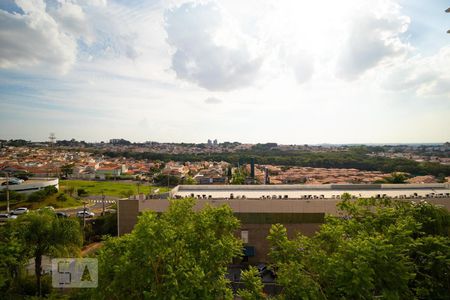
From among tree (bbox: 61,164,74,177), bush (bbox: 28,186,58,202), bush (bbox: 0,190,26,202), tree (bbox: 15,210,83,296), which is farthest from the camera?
tree (bbox: 61,164,74,177)

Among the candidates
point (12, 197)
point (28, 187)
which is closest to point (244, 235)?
point (12, 197)

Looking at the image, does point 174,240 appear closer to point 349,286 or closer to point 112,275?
point 112,275

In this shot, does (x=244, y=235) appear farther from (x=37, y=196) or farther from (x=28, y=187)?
(x=28, y=187)

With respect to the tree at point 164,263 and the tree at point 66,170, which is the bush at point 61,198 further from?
the tree at point 164,263

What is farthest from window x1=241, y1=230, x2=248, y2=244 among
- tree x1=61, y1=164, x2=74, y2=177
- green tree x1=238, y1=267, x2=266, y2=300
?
tree x1=61, y1=164, x2=74, y2=177

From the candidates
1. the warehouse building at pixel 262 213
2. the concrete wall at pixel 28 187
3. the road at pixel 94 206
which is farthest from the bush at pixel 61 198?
the warehouse building at pixel 262 213

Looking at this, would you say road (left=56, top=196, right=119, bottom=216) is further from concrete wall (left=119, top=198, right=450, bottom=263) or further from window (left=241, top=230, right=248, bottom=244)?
concrete wall (left=119, top=198, right=450, bottom=263)
